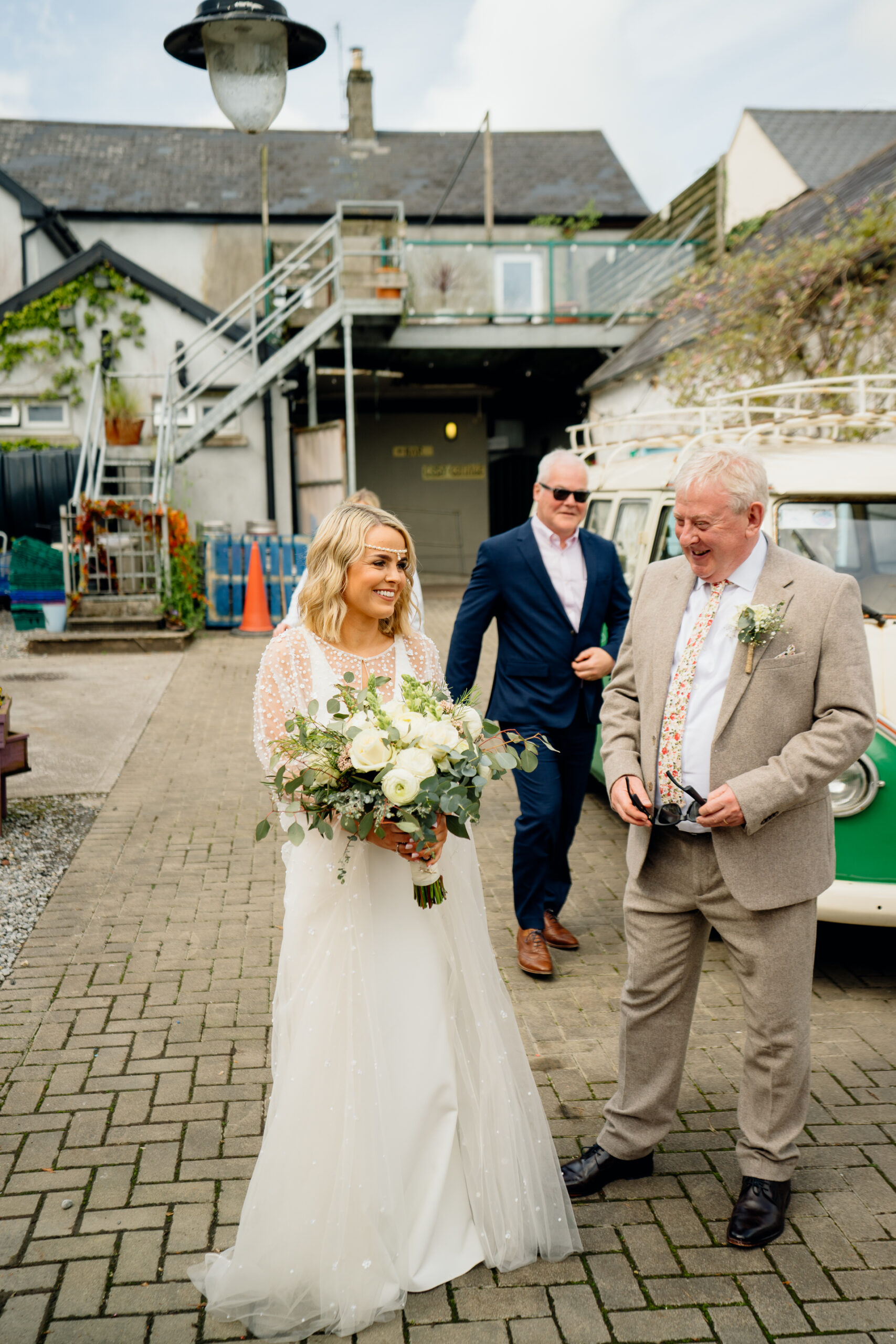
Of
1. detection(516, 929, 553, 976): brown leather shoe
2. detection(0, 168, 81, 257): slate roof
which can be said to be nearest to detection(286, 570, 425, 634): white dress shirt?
detection(516, 929, 553, 976): brown leather shoe

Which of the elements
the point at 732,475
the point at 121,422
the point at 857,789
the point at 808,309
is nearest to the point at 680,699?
the point at 732,475

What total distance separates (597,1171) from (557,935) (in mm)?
1925

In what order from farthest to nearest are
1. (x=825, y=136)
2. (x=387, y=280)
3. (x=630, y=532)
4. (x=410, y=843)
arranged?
(x=825, y=136)
(x=387, y=280)
(x=630, y=532)
(x=410, y=843)

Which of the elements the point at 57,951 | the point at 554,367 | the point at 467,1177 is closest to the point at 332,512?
the point at 467,1177

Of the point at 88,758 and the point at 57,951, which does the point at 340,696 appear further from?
the point at 88,758

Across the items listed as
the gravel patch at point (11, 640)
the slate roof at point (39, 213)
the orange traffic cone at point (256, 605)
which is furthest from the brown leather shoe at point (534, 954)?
the slate roof at point (39, 213)

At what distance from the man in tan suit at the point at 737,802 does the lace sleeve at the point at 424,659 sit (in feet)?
1.92

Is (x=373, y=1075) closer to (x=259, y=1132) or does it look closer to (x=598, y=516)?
(x=259, y=1132)

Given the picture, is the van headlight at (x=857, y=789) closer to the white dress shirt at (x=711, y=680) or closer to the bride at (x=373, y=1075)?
the white dress shirt at (x=711, y=680)

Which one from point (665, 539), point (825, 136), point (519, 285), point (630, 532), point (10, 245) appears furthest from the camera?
point (10, 245)

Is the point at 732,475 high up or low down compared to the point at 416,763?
up

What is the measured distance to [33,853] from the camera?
649cm

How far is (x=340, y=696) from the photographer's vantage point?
2.91 metres

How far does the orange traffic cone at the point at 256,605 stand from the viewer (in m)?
15.2
